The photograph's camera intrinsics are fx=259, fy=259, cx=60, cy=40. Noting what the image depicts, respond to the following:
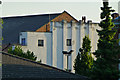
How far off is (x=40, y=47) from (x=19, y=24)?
12.7 m

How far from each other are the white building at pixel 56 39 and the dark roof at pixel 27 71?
19990mm

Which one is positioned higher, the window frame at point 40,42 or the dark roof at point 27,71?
the window frame at point 40,42

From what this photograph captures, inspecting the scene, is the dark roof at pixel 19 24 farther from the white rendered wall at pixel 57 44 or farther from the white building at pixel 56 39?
the white rendered wall at pixel 57 44

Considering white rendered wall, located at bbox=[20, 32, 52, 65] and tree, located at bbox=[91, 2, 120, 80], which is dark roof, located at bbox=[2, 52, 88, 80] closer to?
tree, located at bbox=[91, 2, 120, 80]

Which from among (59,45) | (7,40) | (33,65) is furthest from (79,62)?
(7,40)

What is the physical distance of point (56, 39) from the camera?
46.4m

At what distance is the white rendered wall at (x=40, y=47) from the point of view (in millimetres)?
44125

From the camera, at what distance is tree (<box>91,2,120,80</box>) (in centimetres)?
2000

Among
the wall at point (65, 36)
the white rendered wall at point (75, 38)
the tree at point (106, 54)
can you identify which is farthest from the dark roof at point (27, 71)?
the white rendered wall at point (75, 38)

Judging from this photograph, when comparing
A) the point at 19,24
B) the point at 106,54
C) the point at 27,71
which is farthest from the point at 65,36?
the point at 106,54

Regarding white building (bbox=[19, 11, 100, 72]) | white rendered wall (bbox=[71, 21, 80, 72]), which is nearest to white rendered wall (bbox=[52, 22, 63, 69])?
white building (bbox=[19, 11, 100, 72])

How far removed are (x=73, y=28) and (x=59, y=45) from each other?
14.1 ft

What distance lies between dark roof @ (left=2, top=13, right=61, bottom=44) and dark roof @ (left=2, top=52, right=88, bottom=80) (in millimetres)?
26080

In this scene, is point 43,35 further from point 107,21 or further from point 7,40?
point 107,21
